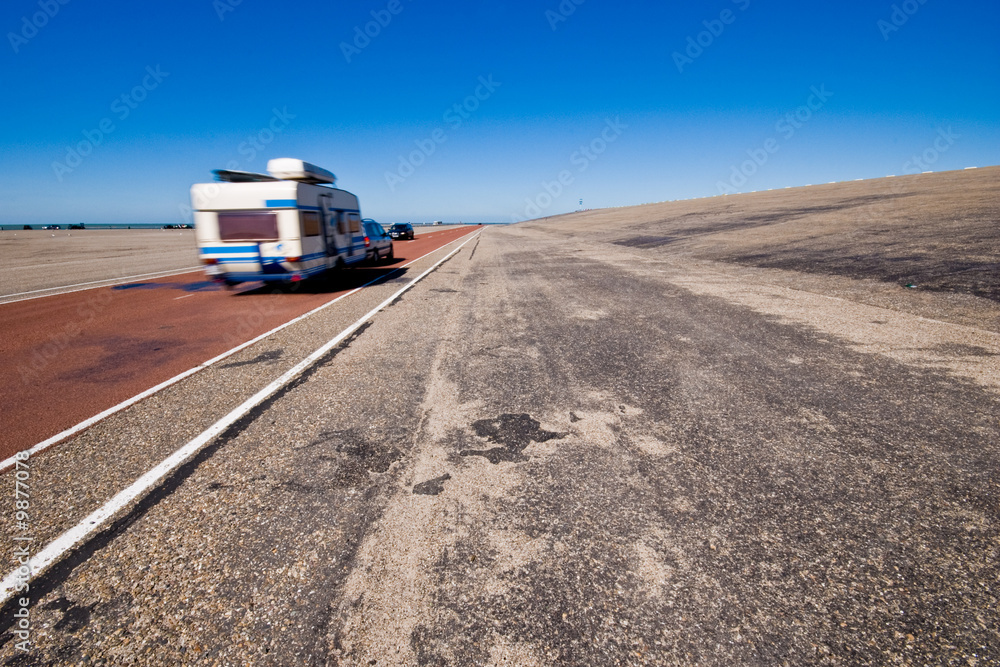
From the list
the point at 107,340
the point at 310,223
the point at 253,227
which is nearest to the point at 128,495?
the point at 107,340

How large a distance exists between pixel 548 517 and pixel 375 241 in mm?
17526

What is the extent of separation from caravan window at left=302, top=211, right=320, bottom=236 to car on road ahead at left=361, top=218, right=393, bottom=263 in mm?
6081

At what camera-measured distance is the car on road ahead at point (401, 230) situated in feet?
131

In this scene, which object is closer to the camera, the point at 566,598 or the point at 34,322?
the point at 566,598

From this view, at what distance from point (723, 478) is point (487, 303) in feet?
23.1

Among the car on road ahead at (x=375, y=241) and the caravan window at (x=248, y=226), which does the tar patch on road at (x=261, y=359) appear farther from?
the car on road ahead at (x=375, y=241)

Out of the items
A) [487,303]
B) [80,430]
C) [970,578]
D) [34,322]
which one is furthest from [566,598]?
[34,322]

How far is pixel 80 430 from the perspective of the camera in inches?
156

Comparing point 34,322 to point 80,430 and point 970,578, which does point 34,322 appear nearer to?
point 80,430

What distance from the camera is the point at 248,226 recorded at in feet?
33.6

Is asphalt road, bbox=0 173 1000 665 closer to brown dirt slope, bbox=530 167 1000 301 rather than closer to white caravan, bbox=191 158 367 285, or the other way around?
white caravan, bbox=191 158 367 285

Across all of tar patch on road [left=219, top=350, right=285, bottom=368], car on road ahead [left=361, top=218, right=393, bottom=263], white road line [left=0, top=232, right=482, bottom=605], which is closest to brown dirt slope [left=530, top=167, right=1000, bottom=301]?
white road line [left=0, top=232, right=482, bottom=605]

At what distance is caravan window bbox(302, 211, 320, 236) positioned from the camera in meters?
10.6

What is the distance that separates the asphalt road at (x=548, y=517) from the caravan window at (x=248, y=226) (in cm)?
575
